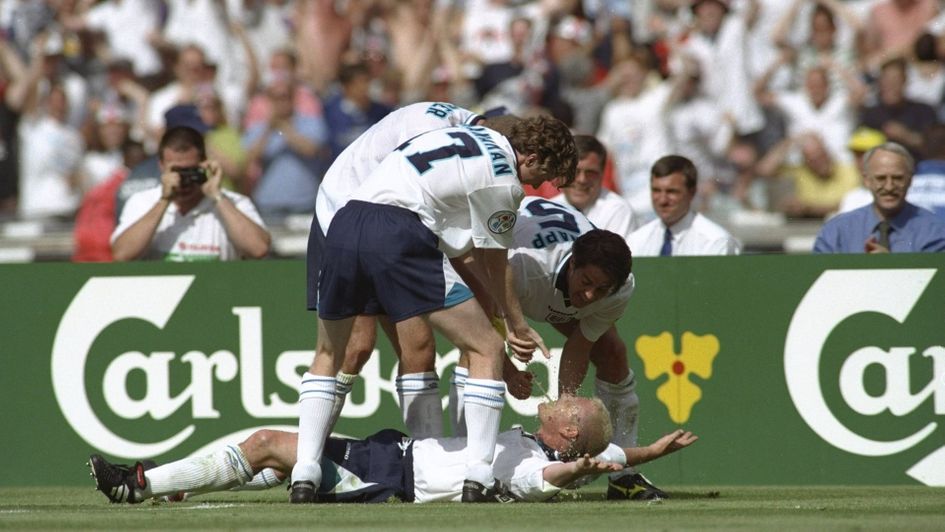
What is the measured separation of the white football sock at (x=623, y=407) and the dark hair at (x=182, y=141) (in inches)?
132

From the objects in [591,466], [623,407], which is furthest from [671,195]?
[591,466]

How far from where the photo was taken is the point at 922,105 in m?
13.5

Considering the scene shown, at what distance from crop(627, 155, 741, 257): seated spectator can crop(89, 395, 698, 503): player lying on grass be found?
114 inches

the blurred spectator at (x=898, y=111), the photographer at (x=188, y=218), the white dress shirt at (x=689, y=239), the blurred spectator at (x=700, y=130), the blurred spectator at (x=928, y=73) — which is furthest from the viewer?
the blurred spectator at (x=700, y=130)

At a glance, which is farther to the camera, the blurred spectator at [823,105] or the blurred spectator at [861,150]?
the blurred spectator at [823,105]

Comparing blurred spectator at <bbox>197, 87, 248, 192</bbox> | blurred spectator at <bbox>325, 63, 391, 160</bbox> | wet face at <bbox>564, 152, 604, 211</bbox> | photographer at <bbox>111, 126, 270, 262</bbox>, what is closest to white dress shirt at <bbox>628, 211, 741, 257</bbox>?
wet face at <bbox>564, 152, 604, 211</bbox>

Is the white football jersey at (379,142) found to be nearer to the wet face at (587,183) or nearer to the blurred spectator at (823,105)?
the wet face at (587,183)

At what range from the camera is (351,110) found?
1382 centimetres

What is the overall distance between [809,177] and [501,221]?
291 inches

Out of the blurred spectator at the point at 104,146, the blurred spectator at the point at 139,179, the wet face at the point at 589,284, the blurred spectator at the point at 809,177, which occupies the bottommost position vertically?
the wet face at the point at 589,284

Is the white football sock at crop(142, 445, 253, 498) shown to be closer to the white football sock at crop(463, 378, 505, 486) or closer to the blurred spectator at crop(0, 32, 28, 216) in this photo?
the white football sock at crop(463, 378, 505, 486)

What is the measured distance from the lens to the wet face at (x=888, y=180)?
9992 millimetres

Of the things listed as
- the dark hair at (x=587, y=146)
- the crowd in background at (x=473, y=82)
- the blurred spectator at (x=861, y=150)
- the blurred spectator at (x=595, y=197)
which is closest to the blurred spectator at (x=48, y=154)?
the crowd in background at (x=473, y=82)

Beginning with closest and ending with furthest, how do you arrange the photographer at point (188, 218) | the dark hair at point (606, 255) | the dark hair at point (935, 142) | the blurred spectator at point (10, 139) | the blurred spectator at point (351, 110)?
1. the dark hair at point (606, 255)
2. the photographer at point (188, 218)
3. the dark hair at point (935, 142)
4. the blurred spectator at point (351, 110)
5. the blurred spectator at point (10, 139)
